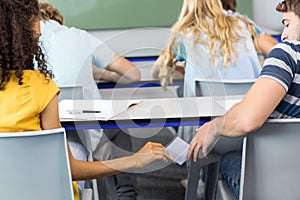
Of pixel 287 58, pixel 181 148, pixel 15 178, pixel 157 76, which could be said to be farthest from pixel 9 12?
pixel 157 76

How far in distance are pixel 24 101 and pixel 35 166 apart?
21 cm

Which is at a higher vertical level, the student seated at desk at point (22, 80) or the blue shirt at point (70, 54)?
the student seated at desk at point (22, 80)

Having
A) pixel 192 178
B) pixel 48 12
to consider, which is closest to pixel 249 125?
pixel 192 178

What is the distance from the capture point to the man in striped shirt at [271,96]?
1.60 m

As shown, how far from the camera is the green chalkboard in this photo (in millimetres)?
4926

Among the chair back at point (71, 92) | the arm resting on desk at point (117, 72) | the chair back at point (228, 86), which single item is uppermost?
the chair back at point (228, 86)

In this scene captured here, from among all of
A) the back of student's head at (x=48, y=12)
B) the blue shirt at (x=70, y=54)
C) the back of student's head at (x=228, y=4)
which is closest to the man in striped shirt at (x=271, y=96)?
the blue shirt at (x=70, y=54)

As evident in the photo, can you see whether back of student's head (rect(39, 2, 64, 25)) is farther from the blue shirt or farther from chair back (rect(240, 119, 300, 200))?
chair back (rect(240, 119, 300, 200))

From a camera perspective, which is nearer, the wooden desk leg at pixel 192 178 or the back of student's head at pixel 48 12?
the wooden desk leg at pixel 192 178

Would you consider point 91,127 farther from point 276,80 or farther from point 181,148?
point 276,80

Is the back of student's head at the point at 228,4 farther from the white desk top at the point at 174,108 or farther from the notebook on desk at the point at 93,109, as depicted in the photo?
the notebook on desk at the point at 93,109

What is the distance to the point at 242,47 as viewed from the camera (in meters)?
2.74

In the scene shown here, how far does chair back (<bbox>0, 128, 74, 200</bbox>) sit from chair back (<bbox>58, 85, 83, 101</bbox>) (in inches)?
33.8

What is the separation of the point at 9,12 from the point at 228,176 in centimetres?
98
